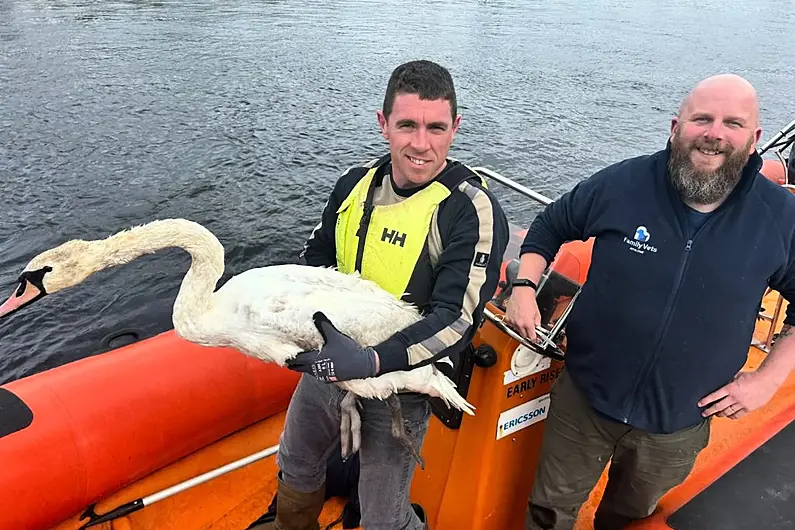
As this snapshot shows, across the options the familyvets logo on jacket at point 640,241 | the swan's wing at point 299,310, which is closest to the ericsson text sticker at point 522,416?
the swan's wing at point 299,310

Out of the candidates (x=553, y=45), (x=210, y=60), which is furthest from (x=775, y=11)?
(x=210, y=60)

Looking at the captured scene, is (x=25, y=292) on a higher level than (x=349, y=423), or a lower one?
higher

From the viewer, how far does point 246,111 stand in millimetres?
13008

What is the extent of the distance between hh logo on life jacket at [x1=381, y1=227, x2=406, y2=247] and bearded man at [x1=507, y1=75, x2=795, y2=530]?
577mm

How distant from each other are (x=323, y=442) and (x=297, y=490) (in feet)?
1.03

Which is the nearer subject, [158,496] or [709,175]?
[709,175]

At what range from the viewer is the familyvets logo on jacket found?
2.47 meters

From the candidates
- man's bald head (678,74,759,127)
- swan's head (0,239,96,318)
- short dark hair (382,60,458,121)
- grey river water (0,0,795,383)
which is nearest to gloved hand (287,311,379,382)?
short dark hair (382,60,458,121)

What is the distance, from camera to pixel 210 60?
53.0 feet

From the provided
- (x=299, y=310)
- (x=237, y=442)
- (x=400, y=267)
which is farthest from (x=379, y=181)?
(x=237, y=442)

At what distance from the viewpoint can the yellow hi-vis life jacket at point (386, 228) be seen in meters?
2.43

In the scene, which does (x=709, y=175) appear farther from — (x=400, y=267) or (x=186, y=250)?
(x=186, y=250)

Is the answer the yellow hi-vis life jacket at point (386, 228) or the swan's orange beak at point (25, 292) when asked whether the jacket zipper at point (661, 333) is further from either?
the swan's orange beak at point (25, 292)

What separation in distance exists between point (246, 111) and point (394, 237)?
450 inches
